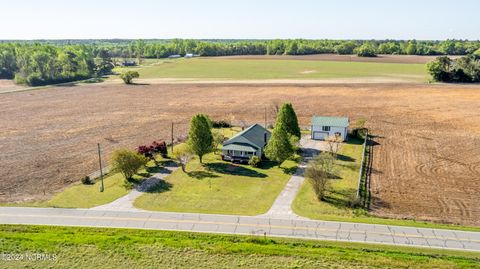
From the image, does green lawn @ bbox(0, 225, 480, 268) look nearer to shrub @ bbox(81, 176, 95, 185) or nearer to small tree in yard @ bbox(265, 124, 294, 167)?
shrub @ bbox(81, 176, 95, 185)

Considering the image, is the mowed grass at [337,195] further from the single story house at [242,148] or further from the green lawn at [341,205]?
the single story house at [242,148]

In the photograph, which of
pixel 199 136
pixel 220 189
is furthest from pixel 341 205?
pixel 199 136

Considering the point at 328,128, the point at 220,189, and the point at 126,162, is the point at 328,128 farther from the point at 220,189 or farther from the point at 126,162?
the point at 126,162

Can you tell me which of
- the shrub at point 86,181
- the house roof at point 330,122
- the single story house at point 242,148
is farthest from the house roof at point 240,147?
the shrub at point 86,181

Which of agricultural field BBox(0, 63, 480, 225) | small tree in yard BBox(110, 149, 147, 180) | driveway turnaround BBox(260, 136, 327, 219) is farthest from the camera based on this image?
small tree in yard BBox(110, 149, 147, 180)

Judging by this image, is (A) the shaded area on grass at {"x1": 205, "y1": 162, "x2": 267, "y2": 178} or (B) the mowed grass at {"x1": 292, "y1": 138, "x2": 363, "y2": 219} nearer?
(B) the mowed grass at {"x1": 292, "y1": 138, "x2": 363, "y2": 219}

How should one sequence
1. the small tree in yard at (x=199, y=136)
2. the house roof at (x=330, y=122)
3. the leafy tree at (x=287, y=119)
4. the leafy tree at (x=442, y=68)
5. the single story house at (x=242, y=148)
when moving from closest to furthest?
the small tree in yard at (x=199, y=136), the single story house at (x=242, y=148), the leafy tree at (x=287, y=119), the house roof at (x=330, y=122), the leafy tree at (x=442, y=68)

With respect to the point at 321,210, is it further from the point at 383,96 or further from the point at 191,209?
the point at 383,96

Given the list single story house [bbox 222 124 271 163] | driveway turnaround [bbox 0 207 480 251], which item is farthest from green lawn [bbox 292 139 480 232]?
single story house [bbox 222 124 271 163]

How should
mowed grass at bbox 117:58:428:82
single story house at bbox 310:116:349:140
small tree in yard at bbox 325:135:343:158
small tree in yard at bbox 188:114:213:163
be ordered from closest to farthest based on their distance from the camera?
small tree in yard at bbox 188:114:213:163, small tree in yard at bbox 325:135:343:158, single story house at bbox 310:116:349:140, mowed grass at bbox 117:58:428:82
